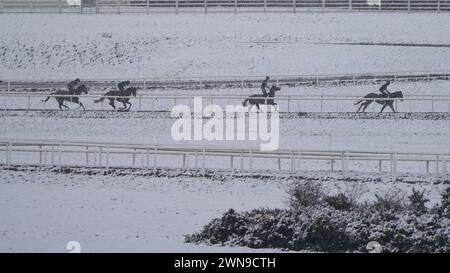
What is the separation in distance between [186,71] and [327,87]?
301cm

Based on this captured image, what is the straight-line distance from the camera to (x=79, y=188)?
18.5m

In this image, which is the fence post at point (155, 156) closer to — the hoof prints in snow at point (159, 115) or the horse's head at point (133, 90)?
the hoof prints in snow at point (159, 115)

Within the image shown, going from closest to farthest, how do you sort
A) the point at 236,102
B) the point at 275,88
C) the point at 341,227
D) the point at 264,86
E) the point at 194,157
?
the point at 341,227
the point at 194,157
the point at 236,102
the point at 264,86
the point at 275,88

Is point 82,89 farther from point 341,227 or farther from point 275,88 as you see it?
point 341,227

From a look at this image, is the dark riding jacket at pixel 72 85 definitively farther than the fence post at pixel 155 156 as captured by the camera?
Yes

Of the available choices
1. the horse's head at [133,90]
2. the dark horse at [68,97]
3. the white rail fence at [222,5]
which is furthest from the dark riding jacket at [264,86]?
the dark horse at [68,97]

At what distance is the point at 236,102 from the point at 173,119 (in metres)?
1.53

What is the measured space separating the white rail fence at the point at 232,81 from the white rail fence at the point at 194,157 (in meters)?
1.65

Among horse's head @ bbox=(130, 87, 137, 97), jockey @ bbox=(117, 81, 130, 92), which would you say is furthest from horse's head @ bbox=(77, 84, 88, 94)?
horse's head @ bbox=(130, 87, 137, 97)

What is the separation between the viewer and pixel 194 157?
65.8 feet

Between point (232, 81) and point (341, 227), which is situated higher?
point (232, 81)

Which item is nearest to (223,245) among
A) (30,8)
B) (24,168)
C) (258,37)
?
(24,168)

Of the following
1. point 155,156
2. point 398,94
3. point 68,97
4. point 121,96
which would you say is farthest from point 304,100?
point 68,97

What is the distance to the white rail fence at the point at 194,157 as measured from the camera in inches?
752
